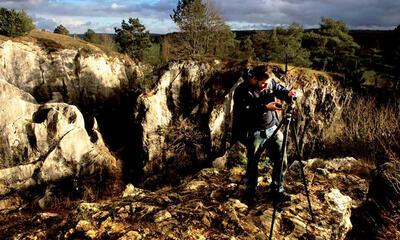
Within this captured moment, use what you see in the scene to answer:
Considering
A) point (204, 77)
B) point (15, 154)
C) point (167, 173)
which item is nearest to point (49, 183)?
point (15, 154)

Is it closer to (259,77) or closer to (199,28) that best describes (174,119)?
(199,28)

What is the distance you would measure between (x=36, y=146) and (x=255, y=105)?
19701 millimetres

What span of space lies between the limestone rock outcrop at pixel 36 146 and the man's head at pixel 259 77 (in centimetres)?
1802

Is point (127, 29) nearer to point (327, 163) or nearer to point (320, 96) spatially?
point (320, 96)

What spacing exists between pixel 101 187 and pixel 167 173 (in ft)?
14.6

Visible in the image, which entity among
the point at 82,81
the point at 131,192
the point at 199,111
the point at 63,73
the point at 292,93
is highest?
the point at 292,93

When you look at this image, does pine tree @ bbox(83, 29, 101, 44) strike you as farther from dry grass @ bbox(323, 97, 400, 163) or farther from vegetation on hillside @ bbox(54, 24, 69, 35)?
dry grass @ bbox(323, 97, 400, 163)

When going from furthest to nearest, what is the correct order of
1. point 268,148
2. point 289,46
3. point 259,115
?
point 289,46, point 268,148, point 259,115

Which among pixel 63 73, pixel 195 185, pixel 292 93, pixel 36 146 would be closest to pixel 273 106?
pixel 292 93

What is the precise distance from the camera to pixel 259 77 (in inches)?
223

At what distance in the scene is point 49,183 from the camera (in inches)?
859

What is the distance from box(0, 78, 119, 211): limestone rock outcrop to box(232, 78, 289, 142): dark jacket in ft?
57.9

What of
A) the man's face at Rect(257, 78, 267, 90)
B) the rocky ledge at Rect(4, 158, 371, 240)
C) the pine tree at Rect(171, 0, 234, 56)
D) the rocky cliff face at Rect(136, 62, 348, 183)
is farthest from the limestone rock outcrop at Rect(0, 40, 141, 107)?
the man's face at Rect(257, 78, 267, 90)

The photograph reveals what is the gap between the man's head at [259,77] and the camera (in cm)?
566
